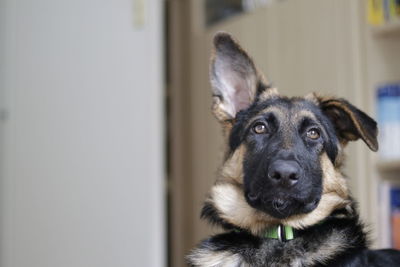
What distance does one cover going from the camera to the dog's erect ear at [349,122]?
1536 millimetres

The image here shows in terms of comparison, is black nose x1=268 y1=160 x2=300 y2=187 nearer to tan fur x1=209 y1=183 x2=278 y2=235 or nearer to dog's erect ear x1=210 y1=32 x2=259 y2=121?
tan fur x1=209 y1=183 x2=278 y2=235

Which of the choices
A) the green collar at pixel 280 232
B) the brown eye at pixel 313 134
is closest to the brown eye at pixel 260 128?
the brown eye at pixel 313 134

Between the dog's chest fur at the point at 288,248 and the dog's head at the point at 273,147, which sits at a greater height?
the dog's head at the point at 273,147

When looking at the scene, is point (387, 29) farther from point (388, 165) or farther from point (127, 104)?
point (127, 104)

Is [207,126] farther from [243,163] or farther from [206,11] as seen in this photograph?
[243,163]

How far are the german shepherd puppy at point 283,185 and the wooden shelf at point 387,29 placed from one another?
874mm

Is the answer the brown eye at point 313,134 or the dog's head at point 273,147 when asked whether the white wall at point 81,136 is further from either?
the brown eye at point 313,134

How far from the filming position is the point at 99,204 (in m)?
2.74

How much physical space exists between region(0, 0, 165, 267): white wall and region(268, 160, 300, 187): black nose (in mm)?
1271

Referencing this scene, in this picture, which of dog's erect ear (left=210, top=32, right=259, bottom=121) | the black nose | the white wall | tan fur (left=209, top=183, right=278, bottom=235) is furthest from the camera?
the white wall

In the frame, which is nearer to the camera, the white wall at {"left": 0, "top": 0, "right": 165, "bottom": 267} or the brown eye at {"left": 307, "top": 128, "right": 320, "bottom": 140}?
the brown eye at {"left": 307, "top": 128, "right": 320, "bottom": 140}

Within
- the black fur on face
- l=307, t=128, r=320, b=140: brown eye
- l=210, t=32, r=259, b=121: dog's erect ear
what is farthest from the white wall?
l=307, t=128, r=320, b=140: brown eye

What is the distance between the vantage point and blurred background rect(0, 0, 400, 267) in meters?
2.41

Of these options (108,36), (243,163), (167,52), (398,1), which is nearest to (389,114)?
(398,1)
